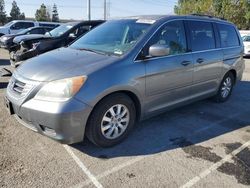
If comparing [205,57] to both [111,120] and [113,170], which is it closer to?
[111,120]

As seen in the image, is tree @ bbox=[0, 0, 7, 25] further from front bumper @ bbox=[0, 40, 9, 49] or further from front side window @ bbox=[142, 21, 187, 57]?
front side window @ bbox=[142, 21, 187, 57]

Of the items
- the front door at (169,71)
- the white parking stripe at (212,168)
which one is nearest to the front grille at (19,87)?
the front door at (169,71)

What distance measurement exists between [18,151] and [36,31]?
15801 millimetres

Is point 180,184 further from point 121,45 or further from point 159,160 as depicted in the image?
point 121,45

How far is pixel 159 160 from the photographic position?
3.83 m

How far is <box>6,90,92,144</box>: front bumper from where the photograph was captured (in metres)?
3.49

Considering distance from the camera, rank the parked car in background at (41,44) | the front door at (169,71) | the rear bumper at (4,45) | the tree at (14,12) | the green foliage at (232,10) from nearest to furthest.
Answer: the front door at (169,71)
the parked car in background at (41,44)
the rear bumper at (4,45)
the green foliage at (232,10)
the tree at (14,12)

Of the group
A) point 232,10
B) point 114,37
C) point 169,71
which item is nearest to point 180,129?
point 169,71

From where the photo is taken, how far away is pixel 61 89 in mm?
3568

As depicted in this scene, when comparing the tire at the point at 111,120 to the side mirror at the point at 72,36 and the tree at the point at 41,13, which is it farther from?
the tree at the point at 41,13

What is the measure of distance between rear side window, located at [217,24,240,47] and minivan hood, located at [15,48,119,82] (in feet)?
9.97

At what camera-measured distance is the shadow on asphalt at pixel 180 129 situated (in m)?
4.09

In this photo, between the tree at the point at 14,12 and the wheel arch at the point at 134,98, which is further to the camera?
the tree at the point at 14,12

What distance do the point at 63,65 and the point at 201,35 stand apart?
2.79 meters
